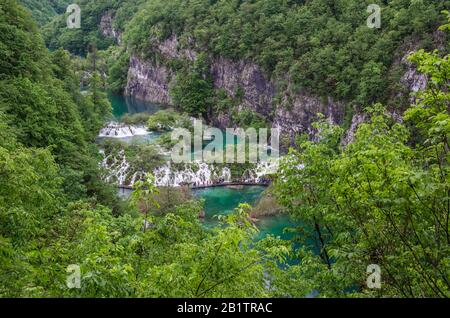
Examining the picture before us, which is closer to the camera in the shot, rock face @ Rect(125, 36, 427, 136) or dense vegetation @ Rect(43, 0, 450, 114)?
dense vegetation @ Rect(43, 0, 450, 114)

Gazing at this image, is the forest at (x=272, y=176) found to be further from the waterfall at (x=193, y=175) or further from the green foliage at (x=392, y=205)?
the waterfall at (x=193, y=175)

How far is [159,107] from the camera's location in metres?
81.1

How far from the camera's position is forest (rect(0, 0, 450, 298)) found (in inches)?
314

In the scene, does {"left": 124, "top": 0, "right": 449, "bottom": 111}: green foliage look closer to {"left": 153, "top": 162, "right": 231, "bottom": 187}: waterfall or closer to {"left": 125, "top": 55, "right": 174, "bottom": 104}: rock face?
{"left": 125, "top": 55, "right": 174, "bottom": 104}: rock face

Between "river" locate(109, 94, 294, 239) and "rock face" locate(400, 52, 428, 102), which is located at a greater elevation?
"rock face" locate(400, 52, 428, 102)

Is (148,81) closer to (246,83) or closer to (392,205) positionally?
(246,83)

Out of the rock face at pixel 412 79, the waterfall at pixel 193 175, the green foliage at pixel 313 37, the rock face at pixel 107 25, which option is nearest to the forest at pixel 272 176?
the green foliage at pixel 313 37

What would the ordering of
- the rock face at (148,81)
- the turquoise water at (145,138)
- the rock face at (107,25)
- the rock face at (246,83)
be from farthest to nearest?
the rock face at (107,25), the rock face at (148,81), the rock face at (246,83), the turquoise water at (145,138)

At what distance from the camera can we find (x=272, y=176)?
14391 mm

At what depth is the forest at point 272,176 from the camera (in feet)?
26.2

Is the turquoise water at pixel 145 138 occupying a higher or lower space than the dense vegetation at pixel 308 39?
lower

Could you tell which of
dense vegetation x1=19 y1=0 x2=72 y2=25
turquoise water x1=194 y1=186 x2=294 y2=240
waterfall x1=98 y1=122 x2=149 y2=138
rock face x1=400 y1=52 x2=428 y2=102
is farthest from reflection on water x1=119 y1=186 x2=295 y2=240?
dense vegetation x1=19 y1=0 x2=72 y2=25

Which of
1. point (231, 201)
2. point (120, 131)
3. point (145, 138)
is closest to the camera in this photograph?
point (231, 201)

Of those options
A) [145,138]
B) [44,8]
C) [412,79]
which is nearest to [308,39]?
[412,79]
